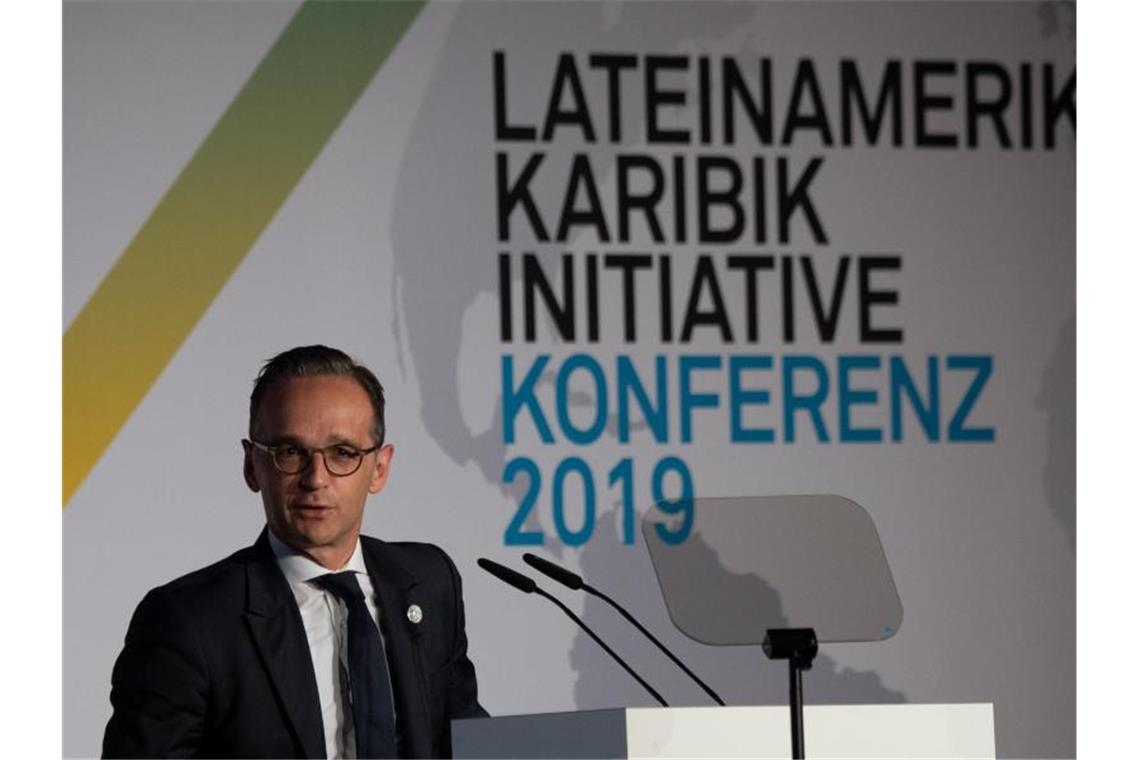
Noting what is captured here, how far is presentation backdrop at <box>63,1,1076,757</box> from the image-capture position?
4871 millimetres

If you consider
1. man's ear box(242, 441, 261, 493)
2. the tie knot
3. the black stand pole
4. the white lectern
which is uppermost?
man's ear box(242, 441, 261, 493)

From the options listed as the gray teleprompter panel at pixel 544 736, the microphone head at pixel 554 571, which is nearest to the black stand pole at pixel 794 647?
the gray teleprompter panel at pixel 544 736

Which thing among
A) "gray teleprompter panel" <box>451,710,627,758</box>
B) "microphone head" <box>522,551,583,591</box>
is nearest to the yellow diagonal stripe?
"microphone head" <box>522,551,583,591</box>

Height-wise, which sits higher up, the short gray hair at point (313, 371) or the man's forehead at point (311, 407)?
the short gray hair at point (313, 371)

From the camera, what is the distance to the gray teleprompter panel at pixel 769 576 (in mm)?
2529

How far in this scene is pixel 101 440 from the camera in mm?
4805

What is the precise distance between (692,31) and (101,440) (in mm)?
2015

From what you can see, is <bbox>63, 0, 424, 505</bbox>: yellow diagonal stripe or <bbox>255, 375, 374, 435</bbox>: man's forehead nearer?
<bbox>255, 375, 374, 435</bbox>: man's forehead

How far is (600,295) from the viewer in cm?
516

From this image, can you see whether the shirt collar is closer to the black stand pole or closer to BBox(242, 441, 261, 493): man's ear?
BBox(242, 441, 261, 493): man's ear

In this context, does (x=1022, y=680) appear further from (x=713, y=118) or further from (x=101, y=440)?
(x=101, y=440)

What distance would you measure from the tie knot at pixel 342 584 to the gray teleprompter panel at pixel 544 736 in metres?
0.53

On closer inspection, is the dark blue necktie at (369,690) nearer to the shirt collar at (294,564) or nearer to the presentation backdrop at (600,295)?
the shirt collar at (294,564)

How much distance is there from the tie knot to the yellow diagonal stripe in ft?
6.54
